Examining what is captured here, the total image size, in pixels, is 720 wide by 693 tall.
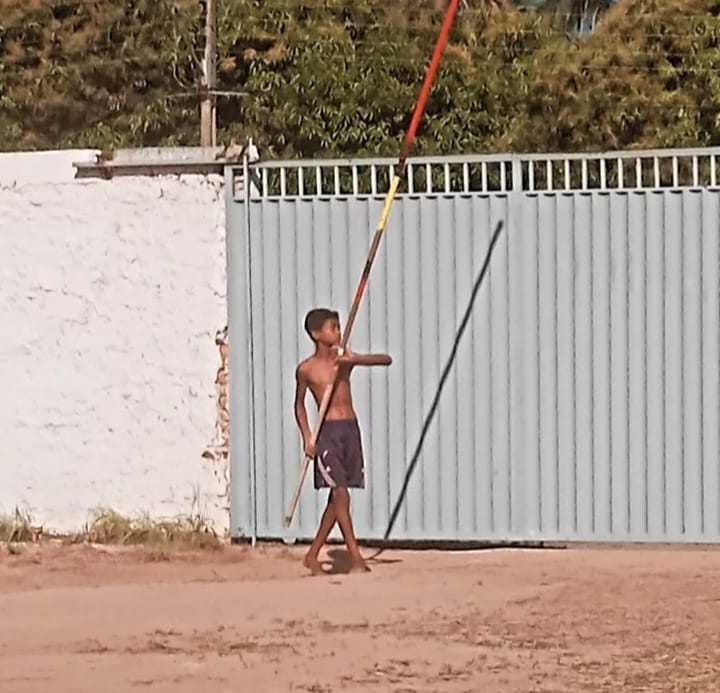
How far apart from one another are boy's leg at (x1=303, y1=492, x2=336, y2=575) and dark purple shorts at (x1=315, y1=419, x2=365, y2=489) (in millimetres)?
152

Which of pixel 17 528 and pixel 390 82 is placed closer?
pixel 17 528

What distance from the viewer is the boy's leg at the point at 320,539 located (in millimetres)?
8945

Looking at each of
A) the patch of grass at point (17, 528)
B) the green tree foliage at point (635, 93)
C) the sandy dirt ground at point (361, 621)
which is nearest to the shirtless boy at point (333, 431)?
the sandy dirt ground at point (361, 621)

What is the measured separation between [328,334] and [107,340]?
1.62 metres

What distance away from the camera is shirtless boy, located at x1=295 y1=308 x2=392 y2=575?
888 cm

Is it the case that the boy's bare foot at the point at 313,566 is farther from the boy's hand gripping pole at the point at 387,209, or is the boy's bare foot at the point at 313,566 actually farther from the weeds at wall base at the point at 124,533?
the weeds at wall base at the point at 124,533

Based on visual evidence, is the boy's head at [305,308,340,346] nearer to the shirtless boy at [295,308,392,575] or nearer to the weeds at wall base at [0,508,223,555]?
the shirtless boy at [295,308,392,575]

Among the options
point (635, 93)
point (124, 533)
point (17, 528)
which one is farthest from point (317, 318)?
point (635, 93)

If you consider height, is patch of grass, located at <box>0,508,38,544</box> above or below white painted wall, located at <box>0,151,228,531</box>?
below

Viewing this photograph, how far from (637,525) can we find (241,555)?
2.15m

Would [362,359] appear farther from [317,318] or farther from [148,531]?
[148,531]

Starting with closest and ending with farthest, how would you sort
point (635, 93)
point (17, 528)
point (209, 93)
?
point (17, 528)
point (209, 93)
point (635, 93)

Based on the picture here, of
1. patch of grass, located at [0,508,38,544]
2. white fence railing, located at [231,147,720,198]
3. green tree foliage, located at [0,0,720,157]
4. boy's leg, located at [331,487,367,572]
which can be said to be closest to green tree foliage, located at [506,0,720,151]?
green tree foliage, located at [0,0,720,157]

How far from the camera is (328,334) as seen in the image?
352 inches
